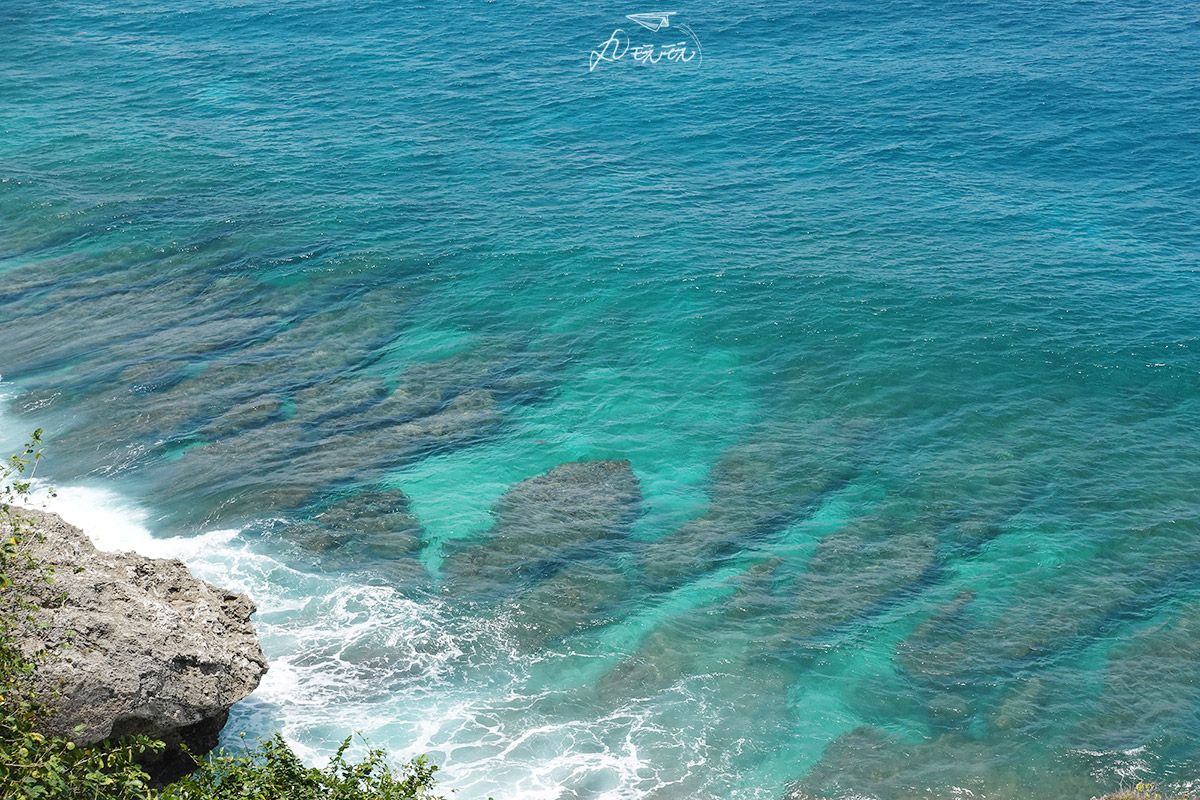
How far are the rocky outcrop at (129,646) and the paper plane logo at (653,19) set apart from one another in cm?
8287

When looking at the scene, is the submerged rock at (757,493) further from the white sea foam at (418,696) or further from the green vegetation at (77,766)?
the green vegetation at (77,766)

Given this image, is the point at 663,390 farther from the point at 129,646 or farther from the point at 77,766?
the point at 77,766

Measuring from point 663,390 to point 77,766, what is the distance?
116 ft

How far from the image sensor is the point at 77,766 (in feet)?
69.7

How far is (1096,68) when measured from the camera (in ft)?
279

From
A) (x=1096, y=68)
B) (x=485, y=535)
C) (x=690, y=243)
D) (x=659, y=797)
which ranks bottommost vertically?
(x=659, y=797)

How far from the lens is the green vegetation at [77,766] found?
2019 cm

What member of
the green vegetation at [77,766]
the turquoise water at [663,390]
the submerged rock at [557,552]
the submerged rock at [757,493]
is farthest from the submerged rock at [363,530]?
the green vegetation at [77,766]

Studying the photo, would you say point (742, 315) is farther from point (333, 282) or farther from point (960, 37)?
point (960, 37)

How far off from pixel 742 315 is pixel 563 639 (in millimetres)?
26609

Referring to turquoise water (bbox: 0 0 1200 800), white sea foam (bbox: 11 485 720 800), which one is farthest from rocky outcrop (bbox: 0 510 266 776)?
turquoise water (bbox: 0 0 1200 800)

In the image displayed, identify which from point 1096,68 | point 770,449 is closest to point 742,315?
point 770,449

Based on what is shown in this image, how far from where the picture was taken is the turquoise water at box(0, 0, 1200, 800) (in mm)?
35219

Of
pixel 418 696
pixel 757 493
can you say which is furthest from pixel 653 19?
pixel 418 696
